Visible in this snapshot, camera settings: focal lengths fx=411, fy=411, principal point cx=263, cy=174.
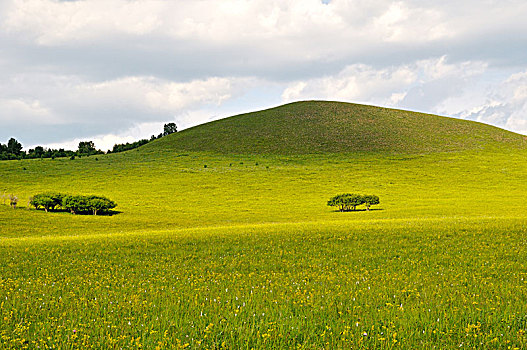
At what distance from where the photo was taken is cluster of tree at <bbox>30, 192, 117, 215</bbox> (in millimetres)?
51031

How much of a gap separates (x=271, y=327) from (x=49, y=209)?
51308mm

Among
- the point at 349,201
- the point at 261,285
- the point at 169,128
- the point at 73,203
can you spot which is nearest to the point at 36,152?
the point at 169,128

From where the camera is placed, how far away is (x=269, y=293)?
1221 cm

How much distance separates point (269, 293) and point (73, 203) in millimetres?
45491

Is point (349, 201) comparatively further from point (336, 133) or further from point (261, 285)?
point (336, 133)

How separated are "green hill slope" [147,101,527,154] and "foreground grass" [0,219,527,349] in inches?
3585

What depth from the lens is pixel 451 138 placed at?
401ft

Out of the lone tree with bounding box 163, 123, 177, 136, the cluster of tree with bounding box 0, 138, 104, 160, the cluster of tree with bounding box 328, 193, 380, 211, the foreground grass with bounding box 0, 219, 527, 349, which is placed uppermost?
the lone tree with bounding box 163, 123, 177, 136

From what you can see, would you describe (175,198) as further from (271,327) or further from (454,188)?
(271,327)

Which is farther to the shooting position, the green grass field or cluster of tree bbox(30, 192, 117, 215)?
cluster of tree bbox(30, 192, 117, 215)

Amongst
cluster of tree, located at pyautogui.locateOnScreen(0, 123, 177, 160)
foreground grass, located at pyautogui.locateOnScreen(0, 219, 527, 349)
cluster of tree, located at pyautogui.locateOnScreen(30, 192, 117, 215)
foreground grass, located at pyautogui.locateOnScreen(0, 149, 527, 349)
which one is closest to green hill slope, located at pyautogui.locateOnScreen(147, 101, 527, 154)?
cluster of tree, located at pyautogui.locateOnScreen(0, 123, 177, 160)

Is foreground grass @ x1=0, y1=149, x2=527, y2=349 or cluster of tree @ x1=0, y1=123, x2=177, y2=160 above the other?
cluster of tree @ x1=0, y1=123, x2=177, y2=160

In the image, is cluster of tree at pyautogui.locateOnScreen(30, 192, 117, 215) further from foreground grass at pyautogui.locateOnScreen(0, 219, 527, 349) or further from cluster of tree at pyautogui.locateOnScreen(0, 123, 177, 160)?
cluster of tree at pyautogui.locateOnScreen(0, 123, 177, 160)

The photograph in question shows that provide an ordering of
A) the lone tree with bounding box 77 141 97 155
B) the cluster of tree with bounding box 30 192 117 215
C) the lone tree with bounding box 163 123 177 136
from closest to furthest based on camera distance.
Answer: the cluster of tree with bounding box 30 192 117 215
the lone tree with bounding box 77 141 97 155
the lone tree with bounding box 163 123 177 136
